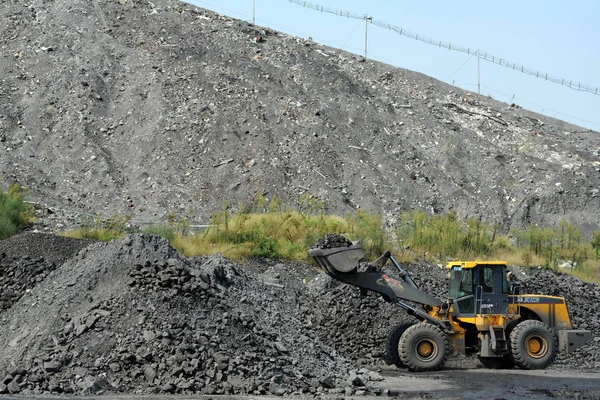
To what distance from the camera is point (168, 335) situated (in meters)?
14.2

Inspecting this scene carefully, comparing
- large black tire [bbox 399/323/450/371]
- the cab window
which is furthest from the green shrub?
the cab window

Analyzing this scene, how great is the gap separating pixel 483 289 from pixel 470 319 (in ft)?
2.00

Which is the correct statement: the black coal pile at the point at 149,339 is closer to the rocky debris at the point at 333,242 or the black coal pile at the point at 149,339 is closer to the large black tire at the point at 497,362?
the large black tire at the point at 497,362

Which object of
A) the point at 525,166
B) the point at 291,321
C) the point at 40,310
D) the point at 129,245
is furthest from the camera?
the point at 525,166

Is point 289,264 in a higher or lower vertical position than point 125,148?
lower

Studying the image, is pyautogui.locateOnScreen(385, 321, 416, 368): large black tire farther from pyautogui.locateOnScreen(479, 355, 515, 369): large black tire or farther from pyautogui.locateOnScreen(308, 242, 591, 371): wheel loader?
pyautogui.locateOnScreen(479, 355, 515, 369): large black tire

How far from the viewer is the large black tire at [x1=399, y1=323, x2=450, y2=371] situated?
16.8m

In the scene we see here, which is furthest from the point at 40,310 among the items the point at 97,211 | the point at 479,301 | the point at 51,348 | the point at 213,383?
the point at 97,211

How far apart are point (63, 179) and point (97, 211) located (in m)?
2.82

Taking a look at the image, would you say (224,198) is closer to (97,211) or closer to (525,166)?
(97,211)

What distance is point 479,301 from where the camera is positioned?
56.4ft

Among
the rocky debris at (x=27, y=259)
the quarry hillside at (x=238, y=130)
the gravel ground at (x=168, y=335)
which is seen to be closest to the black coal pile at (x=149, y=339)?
the gravel ground at (x=168, y=335)

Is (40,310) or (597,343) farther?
(597,343)

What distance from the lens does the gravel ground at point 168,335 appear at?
13.6m
